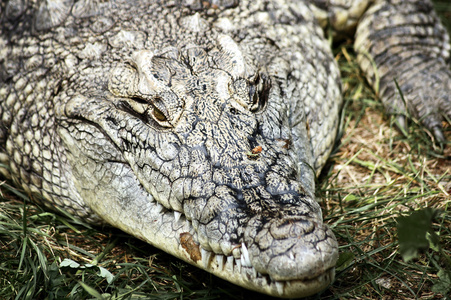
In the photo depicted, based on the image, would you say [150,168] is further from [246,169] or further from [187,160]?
[246,169]

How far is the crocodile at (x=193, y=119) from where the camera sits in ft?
6.73

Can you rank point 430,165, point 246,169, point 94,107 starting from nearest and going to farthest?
point 246,169 → point 94,107 → point 430,165

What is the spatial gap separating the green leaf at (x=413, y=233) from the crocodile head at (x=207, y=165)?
1.11 ft

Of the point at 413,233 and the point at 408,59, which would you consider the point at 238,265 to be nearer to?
the point at 413,233

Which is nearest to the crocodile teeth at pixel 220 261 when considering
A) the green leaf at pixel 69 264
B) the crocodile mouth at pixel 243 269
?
the crocodile mouth at pixel 243 269

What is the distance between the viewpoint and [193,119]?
2396 millimetres

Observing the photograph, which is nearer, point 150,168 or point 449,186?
point 150,168

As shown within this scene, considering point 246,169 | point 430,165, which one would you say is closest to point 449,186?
point 430,165

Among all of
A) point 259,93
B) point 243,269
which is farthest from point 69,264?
point 259,93

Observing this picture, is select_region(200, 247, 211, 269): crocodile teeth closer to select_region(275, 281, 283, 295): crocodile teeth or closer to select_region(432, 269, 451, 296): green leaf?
select_region(275, 281, 283, 295): crocodile teeth

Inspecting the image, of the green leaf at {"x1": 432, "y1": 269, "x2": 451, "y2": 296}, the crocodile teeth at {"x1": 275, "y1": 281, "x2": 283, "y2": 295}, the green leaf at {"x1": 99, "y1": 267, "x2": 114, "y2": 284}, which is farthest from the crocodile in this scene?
the green leaf at {"x1": 432, "y1": 269, "x2": 451, "y2": 296}

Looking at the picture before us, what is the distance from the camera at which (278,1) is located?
3.62m

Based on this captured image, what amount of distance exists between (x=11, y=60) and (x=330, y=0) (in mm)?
2663

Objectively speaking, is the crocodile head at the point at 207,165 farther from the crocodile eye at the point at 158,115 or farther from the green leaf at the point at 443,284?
the green leaf at the point at 443,284
